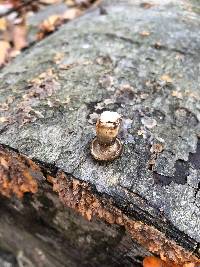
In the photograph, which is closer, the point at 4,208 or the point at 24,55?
the point at 4,208

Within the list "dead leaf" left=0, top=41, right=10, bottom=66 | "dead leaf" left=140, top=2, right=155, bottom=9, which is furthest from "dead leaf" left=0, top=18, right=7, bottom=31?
"dead leaf" left=140, top=2, right=155, bottom=9

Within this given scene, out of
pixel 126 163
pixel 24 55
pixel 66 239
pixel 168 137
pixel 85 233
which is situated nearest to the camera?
pixel 126 163

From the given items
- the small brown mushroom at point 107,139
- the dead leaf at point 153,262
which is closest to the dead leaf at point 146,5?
the small brown mushroom at point 107,139

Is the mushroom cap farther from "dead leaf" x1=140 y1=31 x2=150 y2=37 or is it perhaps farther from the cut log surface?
"dead leaf" x1=140 y1=31 x2=150 y2=37

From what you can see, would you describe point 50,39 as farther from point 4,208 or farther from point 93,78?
point 4,208

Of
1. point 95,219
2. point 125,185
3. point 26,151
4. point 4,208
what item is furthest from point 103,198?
point 4,208

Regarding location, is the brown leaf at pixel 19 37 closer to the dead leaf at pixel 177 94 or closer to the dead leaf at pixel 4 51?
the dead leaf at pixel 4 51

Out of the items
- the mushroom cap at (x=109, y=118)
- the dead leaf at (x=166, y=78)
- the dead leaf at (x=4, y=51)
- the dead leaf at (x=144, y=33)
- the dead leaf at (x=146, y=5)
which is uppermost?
the mushroom cap at (x=109, y=118)
